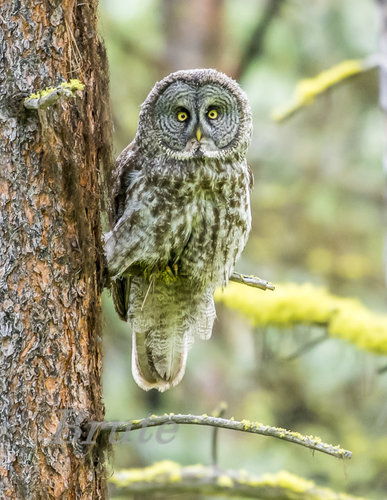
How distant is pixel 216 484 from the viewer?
331 centimetres

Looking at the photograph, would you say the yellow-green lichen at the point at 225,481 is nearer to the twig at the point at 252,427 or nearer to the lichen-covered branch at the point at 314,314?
the lichen-covered branch at the point at 314,314

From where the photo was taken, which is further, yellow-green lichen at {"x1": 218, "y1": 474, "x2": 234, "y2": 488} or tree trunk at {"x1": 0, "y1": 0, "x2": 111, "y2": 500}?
yellow-green lichen at {"x1": 218, "y1": 474, "x2": 234, "y2": 488}

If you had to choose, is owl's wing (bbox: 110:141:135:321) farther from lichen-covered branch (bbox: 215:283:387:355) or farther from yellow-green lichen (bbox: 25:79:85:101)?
yellow-green lichen (bbox: 25:79:85:101)

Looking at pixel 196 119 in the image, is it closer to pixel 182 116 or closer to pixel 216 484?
pixel 182 116

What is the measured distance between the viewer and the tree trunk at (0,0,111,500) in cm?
215

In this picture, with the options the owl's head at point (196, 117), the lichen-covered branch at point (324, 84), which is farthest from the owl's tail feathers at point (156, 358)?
the lichen-covered branch at point (324, 84)

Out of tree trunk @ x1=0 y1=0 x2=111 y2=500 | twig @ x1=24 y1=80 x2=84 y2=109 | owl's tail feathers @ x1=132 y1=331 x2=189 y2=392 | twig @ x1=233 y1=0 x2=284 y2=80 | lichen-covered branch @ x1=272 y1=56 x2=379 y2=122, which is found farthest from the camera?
twig @ x1=233 y1=0 x2=284 y2=80

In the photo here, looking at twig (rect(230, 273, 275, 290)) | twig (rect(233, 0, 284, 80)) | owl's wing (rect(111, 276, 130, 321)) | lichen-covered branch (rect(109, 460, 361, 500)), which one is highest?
twig (rect(233, 0, 284, 80))

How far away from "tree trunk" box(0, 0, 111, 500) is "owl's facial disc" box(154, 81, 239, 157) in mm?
879

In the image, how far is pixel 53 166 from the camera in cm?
225

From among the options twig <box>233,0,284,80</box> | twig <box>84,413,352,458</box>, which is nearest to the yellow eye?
twig <box>84,413,352,458</box>

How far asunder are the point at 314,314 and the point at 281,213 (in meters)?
3.97

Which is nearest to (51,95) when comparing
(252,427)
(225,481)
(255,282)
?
(252,427)

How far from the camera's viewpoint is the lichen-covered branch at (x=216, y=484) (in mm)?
3244
